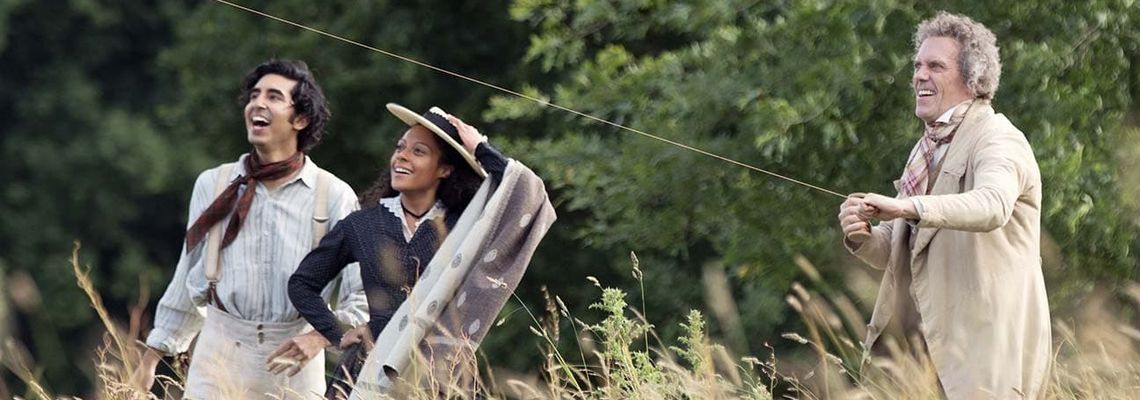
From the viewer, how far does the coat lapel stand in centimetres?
530

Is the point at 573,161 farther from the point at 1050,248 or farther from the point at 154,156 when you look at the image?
the point at 154,156

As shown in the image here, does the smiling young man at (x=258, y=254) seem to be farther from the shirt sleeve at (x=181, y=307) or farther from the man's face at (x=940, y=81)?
the man's face at (x=940, y=81)

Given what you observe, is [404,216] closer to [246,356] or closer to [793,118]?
[246,356]

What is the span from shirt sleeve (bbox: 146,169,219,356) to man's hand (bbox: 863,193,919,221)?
2.19 metres

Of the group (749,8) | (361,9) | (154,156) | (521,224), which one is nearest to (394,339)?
(521,224)

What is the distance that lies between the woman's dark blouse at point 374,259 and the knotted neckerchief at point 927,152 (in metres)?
1.09

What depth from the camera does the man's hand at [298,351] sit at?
19.9 ft

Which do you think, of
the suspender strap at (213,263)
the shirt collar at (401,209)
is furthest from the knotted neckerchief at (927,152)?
the suspender strap at (213,263)

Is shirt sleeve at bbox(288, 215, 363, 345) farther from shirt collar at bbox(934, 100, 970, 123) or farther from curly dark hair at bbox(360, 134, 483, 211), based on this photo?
shirt collar at bbox(934, 100, 970, 123)

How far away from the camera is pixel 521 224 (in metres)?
5.84

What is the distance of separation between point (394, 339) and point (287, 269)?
750mm

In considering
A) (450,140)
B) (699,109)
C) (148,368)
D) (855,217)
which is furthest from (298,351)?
(699,109)

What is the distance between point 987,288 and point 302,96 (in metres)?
2.19

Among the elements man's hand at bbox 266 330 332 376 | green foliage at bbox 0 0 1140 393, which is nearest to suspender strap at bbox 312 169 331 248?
man's hand at bbox 266 330 332 376
